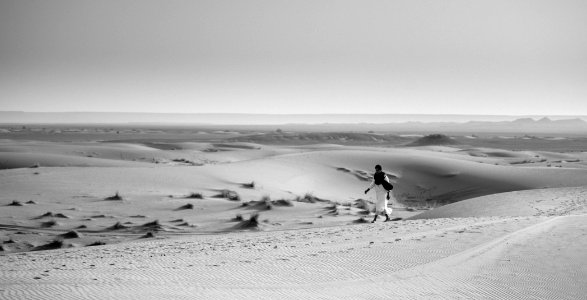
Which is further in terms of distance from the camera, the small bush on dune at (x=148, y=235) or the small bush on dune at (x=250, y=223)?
the small bush on dune at (x=250, y=223)

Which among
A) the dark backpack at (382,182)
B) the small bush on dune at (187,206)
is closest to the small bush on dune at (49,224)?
the small bush on dune at (187,206)

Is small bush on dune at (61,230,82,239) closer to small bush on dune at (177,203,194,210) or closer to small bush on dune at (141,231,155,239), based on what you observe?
small bush on dune at (141,231,155,239)

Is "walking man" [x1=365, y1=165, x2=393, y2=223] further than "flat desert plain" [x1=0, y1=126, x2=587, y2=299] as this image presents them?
Yes

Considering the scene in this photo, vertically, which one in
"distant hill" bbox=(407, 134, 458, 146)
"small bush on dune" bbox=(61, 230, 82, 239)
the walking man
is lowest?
"distant hill" bbox=(407, 134, 458, 146)

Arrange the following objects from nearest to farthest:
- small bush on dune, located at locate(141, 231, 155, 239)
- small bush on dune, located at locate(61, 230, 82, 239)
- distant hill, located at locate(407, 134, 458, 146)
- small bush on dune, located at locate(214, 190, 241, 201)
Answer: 1. small bush on dune, located at locate(61, 230, 82, 239)
2. small bush on dune, located at locate(141, 231, 155, 239)
3. small bush on dune, located at locate(214, 190, 241, 201)
4. distant hill, located at locate(407, 134, 458, 146)

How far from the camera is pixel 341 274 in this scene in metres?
7.02

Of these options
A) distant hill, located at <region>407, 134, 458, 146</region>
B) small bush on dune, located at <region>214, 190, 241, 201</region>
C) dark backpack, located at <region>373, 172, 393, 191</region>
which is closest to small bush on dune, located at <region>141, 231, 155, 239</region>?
dark backpack, located at <region>373, 172, 393, 191</region>

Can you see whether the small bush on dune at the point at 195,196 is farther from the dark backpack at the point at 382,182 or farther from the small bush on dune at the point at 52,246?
the small bush on dune at the point at 52,246

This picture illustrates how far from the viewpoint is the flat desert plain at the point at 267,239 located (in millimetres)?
6289

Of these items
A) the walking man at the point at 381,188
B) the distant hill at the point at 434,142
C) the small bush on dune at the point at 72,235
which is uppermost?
the walking man at the point at 381,188

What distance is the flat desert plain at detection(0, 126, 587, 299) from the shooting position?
629 centimetres

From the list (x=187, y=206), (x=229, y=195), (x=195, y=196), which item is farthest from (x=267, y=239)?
(x=229, y=195)

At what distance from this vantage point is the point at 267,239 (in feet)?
34.6

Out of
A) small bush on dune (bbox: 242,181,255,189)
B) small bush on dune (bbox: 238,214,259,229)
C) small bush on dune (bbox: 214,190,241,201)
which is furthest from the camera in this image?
small bush on dune (bbox: 242,181,255,189)
